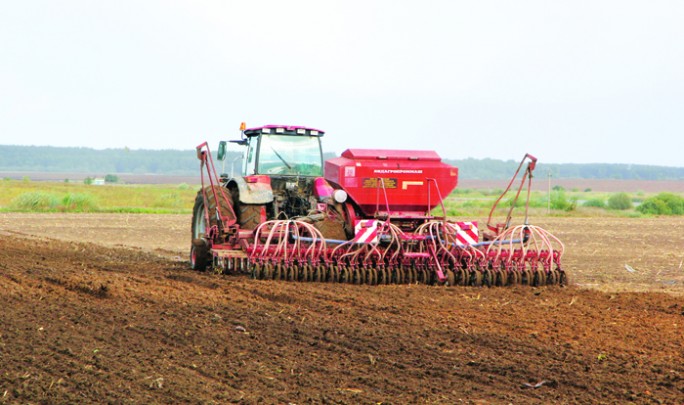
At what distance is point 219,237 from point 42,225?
14.4 m

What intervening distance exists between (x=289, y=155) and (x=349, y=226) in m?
1.75

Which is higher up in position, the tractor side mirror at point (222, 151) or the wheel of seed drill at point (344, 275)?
the tractor side mirror at point (222, 151)

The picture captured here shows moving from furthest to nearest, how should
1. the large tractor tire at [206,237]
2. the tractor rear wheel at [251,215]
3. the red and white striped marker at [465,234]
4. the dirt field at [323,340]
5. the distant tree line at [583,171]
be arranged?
the distant tree line at [583,171] < the large tractor tire at [206,237] < the tractor rear wheel at [251,215] < the red and white striped marker at [465,234] < the dirt field at [323,340]

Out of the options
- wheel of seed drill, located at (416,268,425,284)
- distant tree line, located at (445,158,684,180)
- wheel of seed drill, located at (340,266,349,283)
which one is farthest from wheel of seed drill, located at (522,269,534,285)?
distant tree line, located at (445,158,684,180)

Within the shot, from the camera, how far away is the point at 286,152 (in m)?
13.8

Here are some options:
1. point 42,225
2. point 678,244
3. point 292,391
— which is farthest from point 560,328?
point 42,225

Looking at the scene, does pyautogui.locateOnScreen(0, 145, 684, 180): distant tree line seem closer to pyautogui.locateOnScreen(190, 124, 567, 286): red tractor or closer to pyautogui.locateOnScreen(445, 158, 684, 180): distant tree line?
pyautogui.locateOnScreen(445, 158, 684, 180): distant tree line

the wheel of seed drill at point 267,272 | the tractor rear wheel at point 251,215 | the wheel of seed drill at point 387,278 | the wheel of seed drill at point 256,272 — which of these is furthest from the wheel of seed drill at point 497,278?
the tractor rear wheel at point 251,215

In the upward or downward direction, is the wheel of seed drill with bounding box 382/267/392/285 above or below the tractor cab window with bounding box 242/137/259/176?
below

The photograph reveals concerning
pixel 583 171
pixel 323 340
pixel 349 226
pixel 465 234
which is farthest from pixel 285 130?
pixel 583 171

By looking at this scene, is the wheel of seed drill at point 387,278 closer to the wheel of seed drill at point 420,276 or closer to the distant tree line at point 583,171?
the wheel of seed drill at point 420,276

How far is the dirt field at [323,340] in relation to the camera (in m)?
6.16

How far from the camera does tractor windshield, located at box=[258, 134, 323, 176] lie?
13773 millimetres

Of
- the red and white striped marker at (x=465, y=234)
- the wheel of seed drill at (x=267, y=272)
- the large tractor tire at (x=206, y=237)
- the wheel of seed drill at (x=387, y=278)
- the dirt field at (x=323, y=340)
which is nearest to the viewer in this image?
the dirt field at (x=323, y=340)
